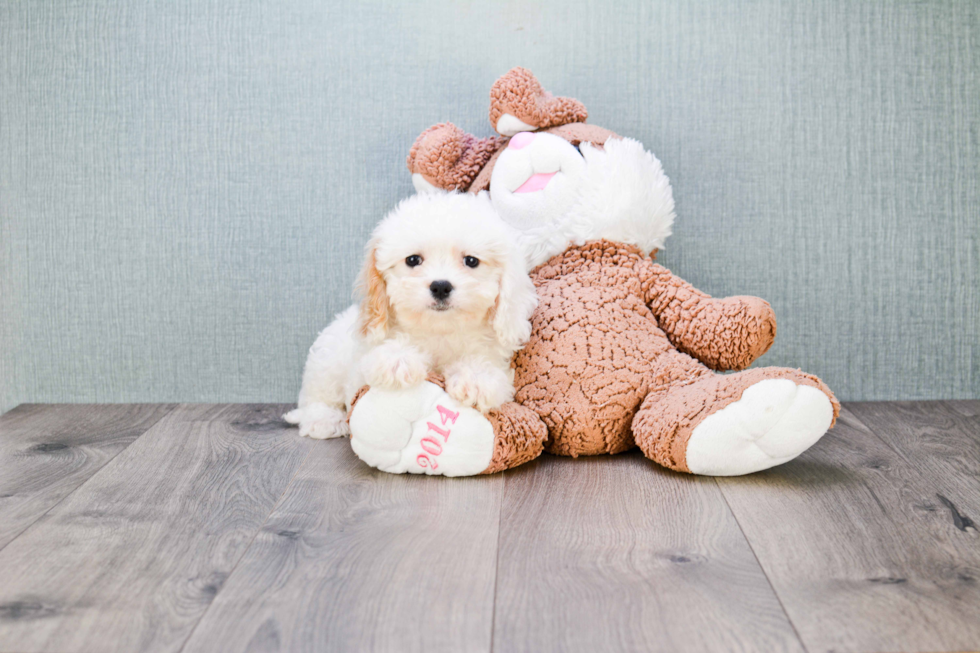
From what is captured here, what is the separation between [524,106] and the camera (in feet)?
4.97

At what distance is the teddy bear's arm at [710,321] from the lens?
4.43 ft

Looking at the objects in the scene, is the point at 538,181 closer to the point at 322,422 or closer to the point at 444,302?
the point at 444,302

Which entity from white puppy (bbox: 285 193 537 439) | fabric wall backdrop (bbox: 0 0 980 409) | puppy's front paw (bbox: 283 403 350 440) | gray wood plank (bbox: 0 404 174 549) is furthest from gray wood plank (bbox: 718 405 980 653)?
gray wood plank (bbox: 0 404 174 549)

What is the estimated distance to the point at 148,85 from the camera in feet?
5.69

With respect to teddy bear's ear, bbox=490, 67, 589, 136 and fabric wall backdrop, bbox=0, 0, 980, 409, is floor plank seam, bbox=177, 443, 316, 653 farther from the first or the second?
teddy bear's ear, bbox=490, 67, 589, 136

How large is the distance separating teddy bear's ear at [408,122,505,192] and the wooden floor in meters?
0.59

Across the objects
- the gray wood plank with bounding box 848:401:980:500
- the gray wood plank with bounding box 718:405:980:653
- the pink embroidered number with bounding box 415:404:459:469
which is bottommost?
the gray wood plank with bounding box 848:401:980:500

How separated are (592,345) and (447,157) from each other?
511mm

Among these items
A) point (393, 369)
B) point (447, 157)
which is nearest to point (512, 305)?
point (393, 369)

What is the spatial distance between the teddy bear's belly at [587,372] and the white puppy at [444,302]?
63 mm

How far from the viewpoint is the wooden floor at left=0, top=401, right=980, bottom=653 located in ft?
2.70

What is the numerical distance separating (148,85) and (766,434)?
150 cm

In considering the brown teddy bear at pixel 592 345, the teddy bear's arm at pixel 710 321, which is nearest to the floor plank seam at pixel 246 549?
the brown teddy bear at pixel 592 345

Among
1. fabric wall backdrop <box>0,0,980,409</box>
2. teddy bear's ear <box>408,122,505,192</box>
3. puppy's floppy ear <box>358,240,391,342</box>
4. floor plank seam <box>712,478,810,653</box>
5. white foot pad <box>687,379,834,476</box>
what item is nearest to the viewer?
floor plank seam <box>712,478,810,653</box>
